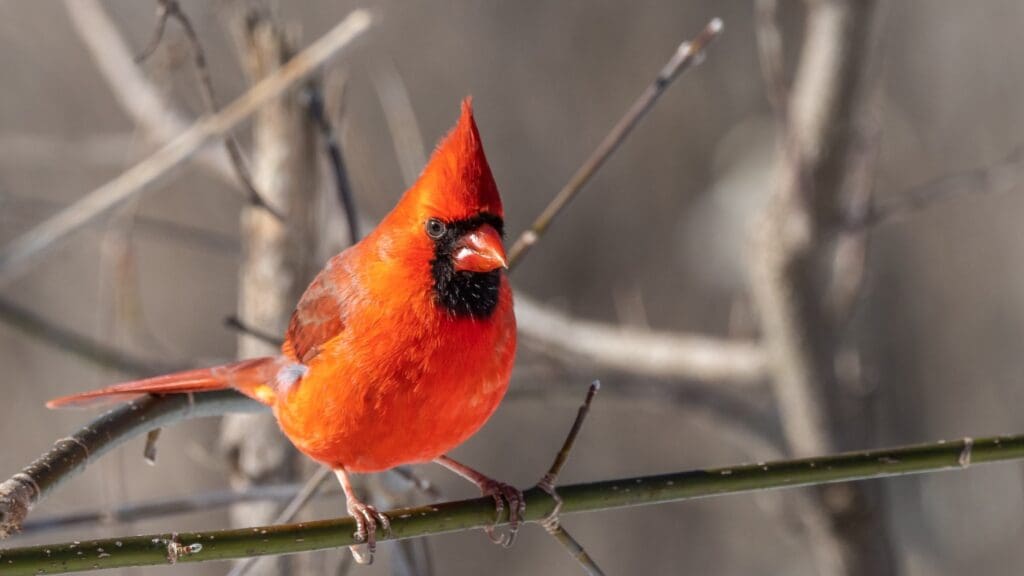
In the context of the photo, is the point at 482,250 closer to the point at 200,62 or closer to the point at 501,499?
the point at 501,499

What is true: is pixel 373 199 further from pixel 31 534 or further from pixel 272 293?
pixel 31 534

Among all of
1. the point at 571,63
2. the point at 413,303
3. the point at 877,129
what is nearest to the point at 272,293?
the point at 413,303

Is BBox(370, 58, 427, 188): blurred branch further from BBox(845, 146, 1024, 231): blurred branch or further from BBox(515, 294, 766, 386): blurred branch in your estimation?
BBox(845, 146, 1024, 231): blurred branch

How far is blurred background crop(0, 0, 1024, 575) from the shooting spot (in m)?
4.18

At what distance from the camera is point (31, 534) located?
175cm

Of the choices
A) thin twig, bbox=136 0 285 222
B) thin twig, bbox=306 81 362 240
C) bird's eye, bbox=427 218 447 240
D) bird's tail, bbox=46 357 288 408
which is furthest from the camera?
thin twig, bbox=306 81 362 240

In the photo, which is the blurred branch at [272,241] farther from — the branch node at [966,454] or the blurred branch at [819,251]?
the branch node at [966,454]

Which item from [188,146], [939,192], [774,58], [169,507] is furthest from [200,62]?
[939,192]

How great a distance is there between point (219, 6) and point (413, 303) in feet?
5.20

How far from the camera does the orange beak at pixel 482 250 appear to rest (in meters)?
1.42

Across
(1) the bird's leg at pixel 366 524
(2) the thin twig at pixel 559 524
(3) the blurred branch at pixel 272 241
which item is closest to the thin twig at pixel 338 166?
(3) the blurred branch at pixel 272 241

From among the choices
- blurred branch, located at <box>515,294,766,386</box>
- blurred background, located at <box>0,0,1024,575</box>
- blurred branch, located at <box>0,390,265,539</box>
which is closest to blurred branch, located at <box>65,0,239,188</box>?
blurred branch, located at <box>515,294,766,386</box>

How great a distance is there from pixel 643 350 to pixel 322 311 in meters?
1.10

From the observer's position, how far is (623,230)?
476 cm
